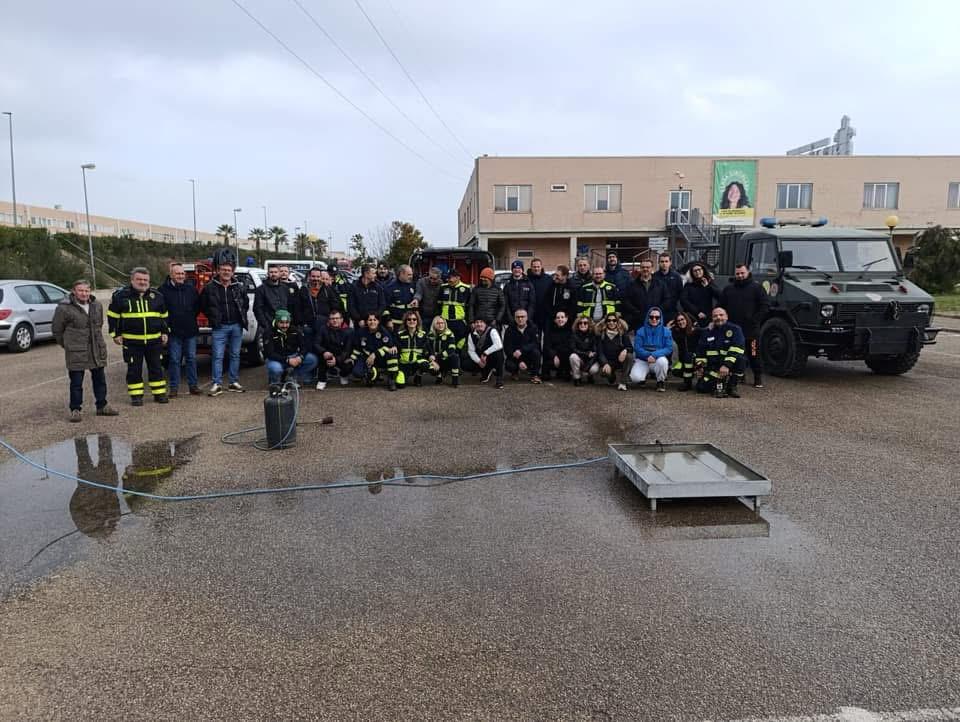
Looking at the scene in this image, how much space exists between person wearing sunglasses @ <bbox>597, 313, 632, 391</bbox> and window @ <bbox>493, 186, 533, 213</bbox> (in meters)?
28.7

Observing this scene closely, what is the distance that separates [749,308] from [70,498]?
8503 mm

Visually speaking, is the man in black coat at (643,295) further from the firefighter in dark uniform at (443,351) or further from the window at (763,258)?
the firefighter in dark uniform at (443,351)

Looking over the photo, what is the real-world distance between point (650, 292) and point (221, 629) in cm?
794

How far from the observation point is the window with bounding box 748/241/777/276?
10.2 m

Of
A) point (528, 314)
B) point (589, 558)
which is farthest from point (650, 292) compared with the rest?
point (589, 558)

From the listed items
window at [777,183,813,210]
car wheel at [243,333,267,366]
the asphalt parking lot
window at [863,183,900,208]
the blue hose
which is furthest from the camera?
window at [863,183,900,208]

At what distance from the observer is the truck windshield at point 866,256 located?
10.1 metres

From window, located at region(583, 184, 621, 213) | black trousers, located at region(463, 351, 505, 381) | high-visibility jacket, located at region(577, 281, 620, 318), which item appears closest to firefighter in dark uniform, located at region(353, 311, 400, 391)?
black trousers, located at region(463, 351, 505, 381)

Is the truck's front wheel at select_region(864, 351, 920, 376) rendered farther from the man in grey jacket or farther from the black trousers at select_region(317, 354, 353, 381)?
the man in grey jacket

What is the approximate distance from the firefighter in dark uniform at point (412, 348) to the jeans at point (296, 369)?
1282 millimetres

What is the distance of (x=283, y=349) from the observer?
9.26 meters

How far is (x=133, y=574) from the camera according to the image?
3.89 metres

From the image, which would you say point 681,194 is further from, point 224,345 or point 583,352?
point 224,345

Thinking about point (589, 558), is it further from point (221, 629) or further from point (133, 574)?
point (133, 574)
